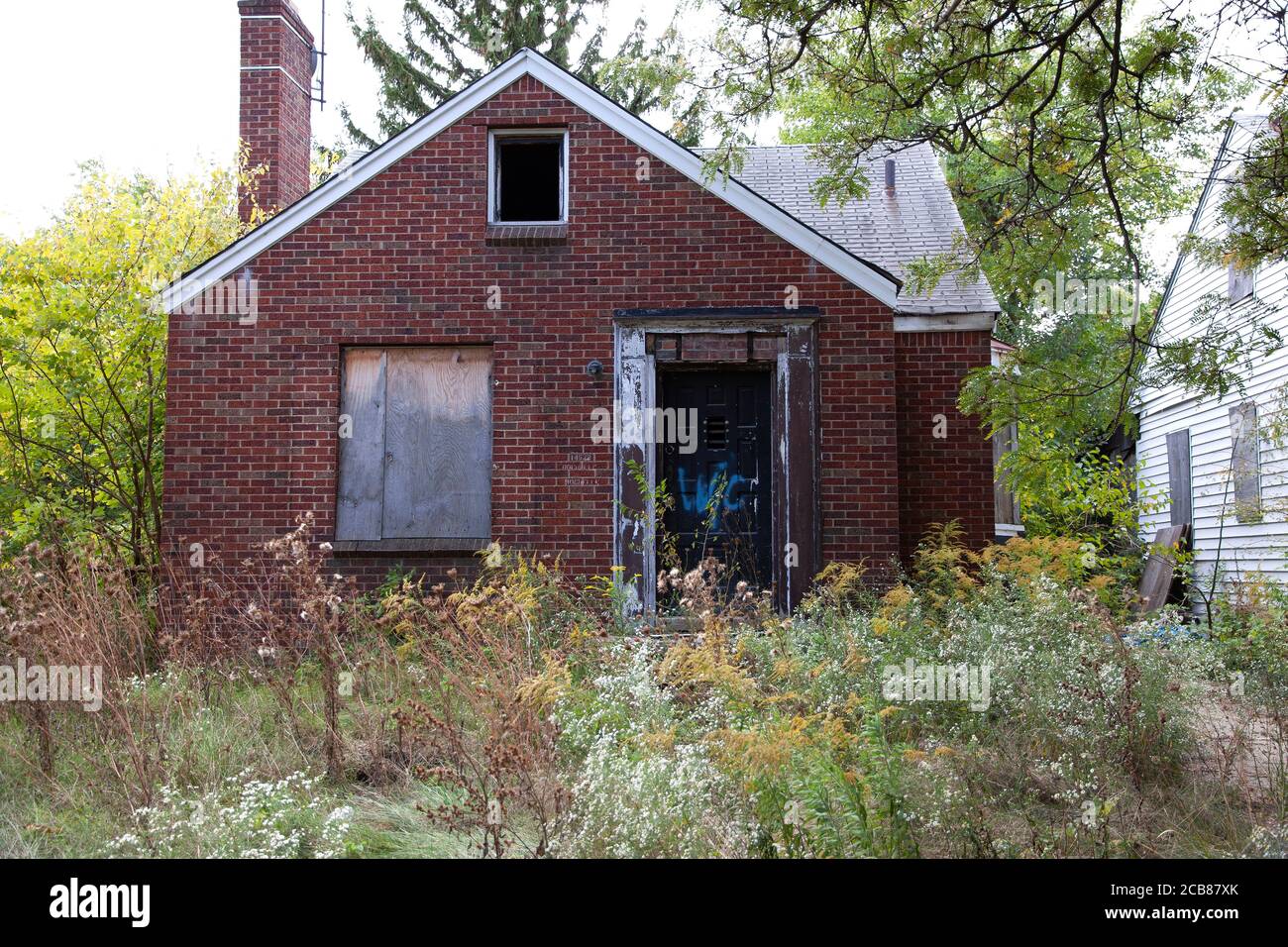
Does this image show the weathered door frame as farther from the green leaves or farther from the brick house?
the green leaves

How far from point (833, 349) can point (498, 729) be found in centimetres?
651

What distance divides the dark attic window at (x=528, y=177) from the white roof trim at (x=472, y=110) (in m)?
0.46

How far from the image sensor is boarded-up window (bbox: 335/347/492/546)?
10.2 m

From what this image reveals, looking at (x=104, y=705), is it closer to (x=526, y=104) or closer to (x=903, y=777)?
(x=903, y=777)

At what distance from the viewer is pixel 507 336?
1031 centimetres

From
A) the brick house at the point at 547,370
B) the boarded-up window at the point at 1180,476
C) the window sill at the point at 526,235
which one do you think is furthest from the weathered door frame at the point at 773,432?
the boarded-up window at the point at 1180,476

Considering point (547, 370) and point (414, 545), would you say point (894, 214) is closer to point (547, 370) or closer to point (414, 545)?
point (547, 370)

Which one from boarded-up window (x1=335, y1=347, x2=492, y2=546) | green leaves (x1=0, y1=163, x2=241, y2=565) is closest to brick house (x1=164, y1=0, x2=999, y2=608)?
boarded-up window (x1=335, y1=347, x2=492, y2=546)

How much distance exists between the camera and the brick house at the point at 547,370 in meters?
10.1

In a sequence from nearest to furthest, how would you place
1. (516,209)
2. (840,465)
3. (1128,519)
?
(840,465) < (516,209) < (1128,519)

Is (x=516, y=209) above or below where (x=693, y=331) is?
above
